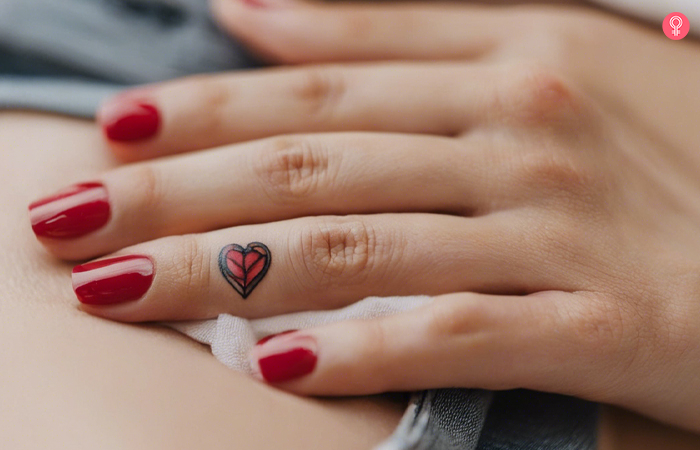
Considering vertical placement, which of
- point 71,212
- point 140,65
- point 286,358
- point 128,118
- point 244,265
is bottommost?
point 286,358

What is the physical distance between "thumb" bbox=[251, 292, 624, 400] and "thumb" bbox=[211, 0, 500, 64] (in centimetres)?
52

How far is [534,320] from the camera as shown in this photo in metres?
0.65

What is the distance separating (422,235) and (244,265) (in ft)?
0.69

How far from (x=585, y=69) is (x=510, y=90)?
211 mm

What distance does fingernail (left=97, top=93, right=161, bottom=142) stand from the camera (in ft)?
2.64

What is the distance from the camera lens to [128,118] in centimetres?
81

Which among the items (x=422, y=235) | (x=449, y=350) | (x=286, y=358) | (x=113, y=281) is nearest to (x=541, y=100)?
(x=422, y=235)

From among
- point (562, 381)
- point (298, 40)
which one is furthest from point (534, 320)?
point (298, 40)

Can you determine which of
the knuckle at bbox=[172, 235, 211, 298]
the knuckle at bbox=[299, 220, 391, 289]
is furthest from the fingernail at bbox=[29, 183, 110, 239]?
the knuckle at bbox=[299, 220, 391, 289]

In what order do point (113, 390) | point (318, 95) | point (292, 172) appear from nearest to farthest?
1. point (113, 390)
2. point (292, 172)
3. point (318, 95)

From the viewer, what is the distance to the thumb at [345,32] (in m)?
0.99

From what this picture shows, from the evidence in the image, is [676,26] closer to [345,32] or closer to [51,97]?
[345,32]

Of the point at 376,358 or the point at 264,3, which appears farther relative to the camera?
the point at 264,3

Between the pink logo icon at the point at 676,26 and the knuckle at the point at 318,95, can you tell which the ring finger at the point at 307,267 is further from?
the pink logo icon at the point at 676,26
